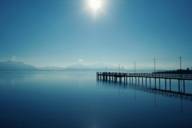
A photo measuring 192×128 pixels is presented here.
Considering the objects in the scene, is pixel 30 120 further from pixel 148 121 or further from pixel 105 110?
pixel 148 121

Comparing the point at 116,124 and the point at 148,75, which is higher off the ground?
the point at 148,75

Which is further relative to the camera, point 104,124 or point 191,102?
point 191,102

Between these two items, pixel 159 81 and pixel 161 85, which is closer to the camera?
pixel 159 81

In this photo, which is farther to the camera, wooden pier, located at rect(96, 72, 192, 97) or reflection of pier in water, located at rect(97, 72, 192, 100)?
wooden pier, located at rect(96, 72, 192, 97)

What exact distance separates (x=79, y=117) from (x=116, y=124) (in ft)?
15.2

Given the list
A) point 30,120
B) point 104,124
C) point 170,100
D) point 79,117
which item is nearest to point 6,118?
point 30,120

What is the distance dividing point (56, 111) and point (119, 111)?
7.51 m

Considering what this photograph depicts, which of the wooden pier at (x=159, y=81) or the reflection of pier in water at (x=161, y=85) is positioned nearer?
the reflection of pier in water at (x=161, y=85)

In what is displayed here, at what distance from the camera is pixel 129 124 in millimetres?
18672

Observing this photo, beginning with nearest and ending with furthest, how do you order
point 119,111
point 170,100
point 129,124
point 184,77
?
point 129,124
point 119,111
point 170,100
point 184,77

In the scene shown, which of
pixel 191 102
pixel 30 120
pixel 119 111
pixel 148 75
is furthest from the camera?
pixel 148 75

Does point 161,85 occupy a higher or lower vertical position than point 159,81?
lower

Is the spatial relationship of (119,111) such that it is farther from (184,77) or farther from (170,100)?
(184,77)

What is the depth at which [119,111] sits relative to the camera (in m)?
24.3
